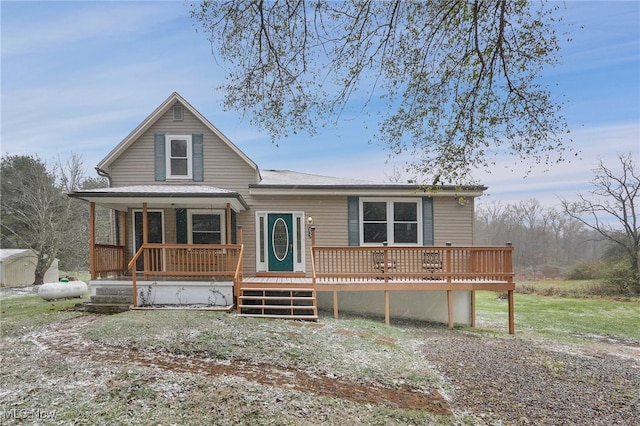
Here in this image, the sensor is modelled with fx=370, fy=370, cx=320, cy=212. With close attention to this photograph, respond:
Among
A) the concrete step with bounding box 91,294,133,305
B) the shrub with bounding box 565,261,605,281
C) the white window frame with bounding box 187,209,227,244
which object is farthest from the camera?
the shrub with bounding box 565,261,605,281

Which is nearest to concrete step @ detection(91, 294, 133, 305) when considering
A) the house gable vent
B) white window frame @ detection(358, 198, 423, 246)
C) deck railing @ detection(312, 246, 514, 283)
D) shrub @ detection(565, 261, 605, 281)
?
deck railing @ detection(312, 246, 514, 283)

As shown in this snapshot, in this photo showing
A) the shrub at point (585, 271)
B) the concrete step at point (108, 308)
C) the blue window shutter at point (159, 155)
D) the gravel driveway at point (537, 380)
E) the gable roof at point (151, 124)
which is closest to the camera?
the gravel driveway at point (537, 380)

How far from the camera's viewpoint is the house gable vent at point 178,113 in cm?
1176

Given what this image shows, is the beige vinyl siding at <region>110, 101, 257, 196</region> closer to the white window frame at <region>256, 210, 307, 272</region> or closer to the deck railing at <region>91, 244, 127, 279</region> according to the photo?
the white window frame at <region>256, 210, 307, 272</region>

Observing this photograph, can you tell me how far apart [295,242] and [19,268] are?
1991 centimetres

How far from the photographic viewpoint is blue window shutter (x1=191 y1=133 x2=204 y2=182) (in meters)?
11.8

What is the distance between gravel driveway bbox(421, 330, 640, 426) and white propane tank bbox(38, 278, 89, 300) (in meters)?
11.6

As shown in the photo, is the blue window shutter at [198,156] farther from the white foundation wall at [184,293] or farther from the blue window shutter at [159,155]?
the white foundation wall at [184,293]

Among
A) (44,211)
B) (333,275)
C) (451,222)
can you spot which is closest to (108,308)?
(333,275)

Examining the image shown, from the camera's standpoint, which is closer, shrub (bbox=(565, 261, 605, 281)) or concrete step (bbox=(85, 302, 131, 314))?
concrete step (bbox=(85, 302, 131, 314))

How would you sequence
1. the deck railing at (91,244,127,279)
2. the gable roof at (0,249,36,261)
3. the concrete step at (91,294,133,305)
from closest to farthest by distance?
the concrete step at (91,294,133,305) < the deck railing at (91,244,127,279) < the gable roof at (0,249,36,261)

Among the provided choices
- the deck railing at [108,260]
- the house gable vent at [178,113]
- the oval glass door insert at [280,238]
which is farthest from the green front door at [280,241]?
→ the deck railing at [108,260]

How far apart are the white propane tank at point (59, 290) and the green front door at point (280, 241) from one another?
6881 mm

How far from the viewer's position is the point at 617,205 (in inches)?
914
